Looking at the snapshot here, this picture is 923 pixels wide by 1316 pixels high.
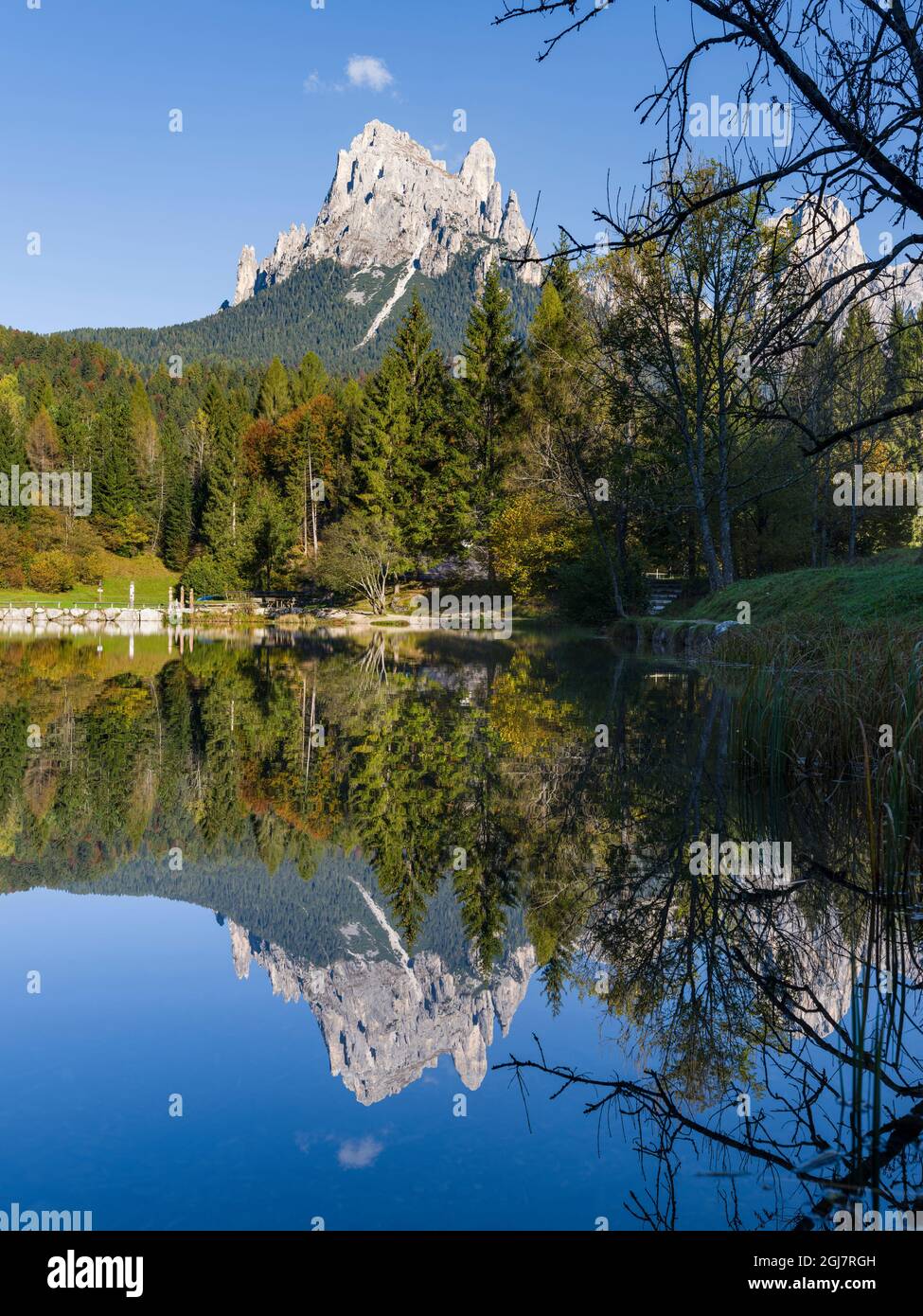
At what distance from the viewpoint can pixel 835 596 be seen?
39.8ft

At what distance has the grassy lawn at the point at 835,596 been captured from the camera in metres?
10.3

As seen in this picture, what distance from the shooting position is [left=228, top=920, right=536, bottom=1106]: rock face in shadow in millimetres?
2381

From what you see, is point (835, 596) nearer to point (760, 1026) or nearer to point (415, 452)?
point (760, 1026)

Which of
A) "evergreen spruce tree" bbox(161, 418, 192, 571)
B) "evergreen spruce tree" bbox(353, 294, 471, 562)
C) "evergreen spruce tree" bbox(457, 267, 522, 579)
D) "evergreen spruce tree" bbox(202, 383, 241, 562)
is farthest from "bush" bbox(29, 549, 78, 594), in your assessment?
"evergreen spruce tree" bbox(457, 267, 522, 579)

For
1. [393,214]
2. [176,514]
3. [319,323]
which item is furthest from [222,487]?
[393,214]

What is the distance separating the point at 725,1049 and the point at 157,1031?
4.84 ft

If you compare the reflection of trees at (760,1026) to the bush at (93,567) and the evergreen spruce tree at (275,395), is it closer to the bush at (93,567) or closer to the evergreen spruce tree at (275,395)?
the bush at (93,567)

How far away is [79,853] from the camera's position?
448cm

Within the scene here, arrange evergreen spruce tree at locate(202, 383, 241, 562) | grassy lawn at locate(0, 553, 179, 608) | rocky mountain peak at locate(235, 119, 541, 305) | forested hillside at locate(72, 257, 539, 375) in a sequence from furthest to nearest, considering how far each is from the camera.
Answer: rocky mountain peak at locate(235, 119, 541, 305), forested hillside at locate(72, 257, 539, 375), evergreen spruce tree at locate(202, 383, 241, 562), grassy lawn at locate(0, 553, 179, 608)

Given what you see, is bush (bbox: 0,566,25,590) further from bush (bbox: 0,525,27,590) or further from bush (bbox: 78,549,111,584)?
bush (bbox: 78,549,111,584)

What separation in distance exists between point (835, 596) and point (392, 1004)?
10.7 m

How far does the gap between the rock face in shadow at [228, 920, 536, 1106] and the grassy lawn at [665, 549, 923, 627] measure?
6.13 m
